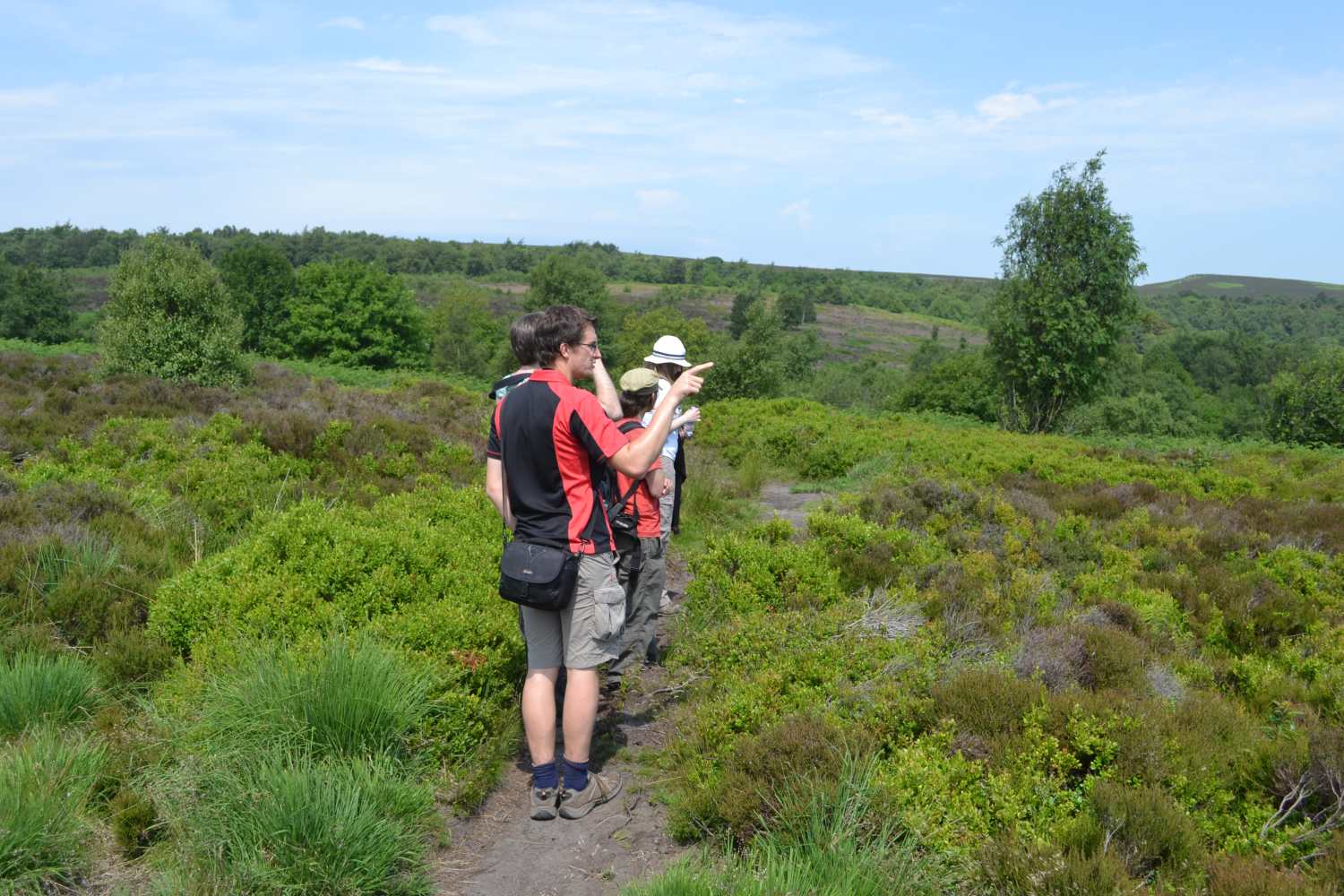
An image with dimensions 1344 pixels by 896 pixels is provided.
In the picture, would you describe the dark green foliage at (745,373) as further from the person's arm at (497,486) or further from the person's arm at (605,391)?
the person's arm at (497,486)

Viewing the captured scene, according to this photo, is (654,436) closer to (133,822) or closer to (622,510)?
(622,510)

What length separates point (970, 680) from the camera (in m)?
4.24

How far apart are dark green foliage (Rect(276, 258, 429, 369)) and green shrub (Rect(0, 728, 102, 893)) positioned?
2194 inches

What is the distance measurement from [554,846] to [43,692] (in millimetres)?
2779

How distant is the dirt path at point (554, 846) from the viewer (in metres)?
3.42

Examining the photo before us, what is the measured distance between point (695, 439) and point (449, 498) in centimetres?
1235

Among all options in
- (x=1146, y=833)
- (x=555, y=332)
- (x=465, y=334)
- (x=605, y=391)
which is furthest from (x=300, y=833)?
(x=465, y=334)

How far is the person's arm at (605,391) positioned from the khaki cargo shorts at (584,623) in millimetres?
896

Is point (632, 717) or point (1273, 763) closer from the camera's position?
point (1273, 763)

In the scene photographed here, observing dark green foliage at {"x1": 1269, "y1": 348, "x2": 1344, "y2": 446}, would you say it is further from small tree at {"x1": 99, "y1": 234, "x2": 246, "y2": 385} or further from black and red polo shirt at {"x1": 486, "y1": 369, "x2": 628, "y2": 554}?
black and red polo shirt at {"x1": 486, "y1": 369, "x2": 628, "y2": 554}

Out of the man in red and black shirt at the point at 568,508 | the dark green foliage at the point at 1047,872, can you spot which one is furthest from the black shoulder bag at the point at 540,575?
the dark green foliage at the point at 1047,872

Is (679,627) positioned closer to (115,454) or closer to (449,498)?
(449,498)

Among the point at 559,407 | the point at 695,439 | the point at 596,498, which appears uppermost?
the point at 559,407

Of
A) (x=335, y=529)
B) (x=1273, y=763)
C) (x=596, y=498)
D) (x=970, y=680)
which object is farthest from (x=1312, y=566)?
(x=335, y=529)
